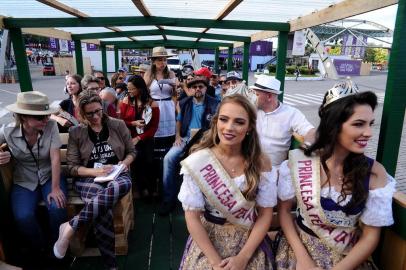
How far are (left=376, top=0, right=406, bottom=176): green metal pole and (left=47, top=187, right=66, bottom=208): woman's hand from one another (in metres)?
2.50

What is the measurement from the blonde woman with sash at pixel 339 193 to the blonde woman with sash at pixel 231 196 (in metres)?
0.15

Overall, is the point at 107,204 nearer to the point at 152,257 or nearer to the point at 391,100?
the point at 152,257

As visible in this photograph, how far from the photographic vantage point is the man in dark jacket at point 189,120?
3.65 metres

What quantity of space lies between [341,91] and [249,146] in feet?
2.10

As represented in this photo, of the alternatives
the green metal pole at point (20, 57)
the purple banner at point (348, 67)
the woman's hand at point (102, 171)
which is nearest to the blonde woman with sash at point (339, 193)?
the woman's hand at point (102, 171)

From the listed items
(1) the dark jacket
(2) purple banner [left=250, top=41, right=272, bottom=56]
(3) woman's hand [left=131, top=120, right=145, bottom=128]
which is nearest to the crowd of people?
(3) woman's hand [left=131, top=120, right=145, bottom=128]

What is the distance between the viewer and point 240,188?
6.13 feet

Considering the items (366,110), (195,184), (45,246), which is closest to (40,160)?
(45,246)

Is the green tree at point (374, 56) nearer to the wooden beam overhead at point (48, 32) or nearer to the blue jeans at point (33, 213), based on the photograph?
the wooden beam overhead at point (48, 32)

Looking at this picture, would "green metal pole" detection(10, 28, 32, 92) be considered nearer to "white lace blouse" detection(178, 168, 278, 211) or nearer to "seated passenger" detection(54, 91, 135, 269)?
"seated passenger" detection(54, 91, 135, 269)

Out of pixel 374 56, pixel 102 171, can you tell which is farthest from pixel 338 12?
pixel 374 56

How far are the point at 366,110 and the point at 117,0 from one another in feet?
10.7

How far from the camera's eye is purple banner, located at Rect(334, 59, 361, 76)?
35750 mm

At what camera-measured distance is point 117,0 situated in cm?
375
